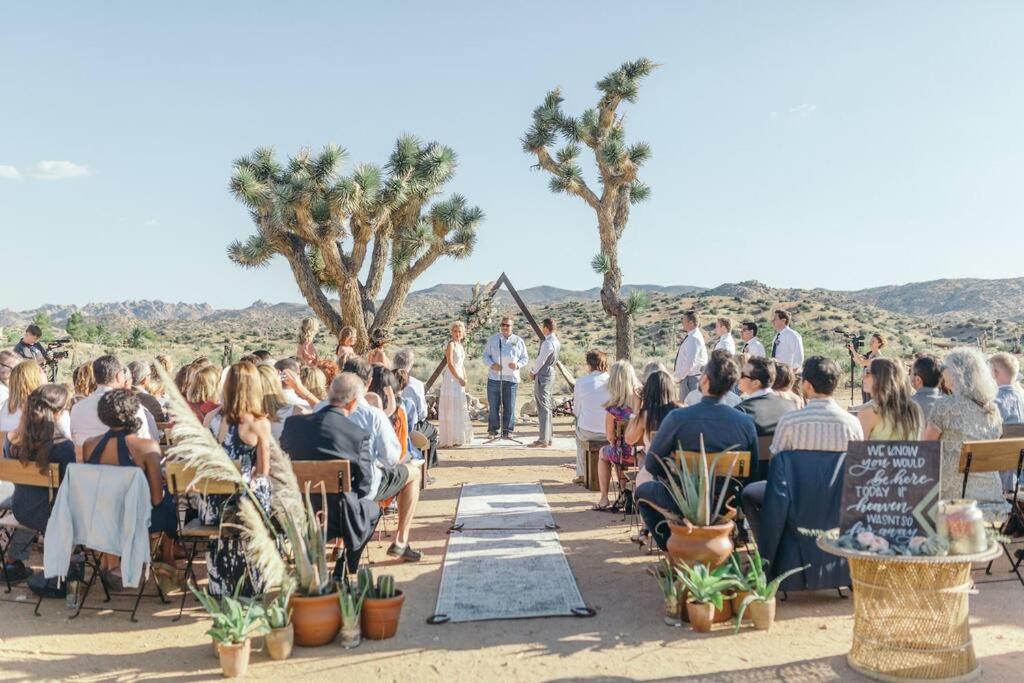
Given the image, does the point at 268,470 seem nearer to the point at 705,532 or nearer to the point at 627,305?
the point at 705,532

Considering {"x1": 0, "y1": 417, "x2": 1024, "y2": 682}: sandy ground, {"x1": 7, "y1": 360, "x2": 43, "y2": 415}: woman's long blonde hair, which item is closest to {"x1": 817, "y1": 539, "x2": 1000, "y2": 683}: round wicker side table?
{"x1": 0, "y1": 417, "x2": 1024, "y2": 682}: sandy ground

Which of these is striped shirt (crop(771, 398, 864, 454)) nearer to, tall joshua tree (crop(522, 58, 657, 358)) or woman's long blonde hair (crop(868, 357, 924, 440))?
woman's long blonde hair (crop(868, 357, 924, 440))

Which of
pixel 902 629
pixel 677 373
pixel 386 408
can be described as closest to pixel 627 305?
pixel 677 373

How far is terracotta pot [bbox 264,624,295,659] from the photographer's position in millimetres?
4637

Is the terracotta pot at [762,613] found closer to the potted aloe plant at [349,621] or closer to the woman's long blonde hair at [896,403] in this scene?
the woman's long blonde hair at [896,403]

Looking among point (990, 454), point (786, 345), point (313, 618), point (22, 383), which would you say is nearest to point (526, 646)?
point (313, 618)

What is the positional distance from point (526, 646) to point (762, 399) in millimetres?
2652

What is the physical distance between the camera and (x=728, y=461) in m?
5.37

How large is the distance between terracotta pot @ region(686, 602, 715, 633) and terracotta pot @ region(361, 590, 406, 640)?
168 cm

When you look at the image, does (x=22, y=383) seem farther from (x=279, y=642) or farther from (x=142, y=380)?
(x=279, y=642)

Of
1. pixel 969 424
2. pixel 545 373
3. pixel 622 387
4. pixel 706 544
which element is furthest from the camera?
pixel 545 373

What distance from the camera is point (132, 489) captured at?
213 inches

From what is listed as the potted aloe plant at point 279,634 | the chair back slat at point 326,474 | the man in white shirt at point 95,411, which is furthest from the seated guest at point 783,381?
the man in white shirt at point 95,411

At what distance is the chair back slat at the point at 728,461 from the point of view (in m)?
5.36
